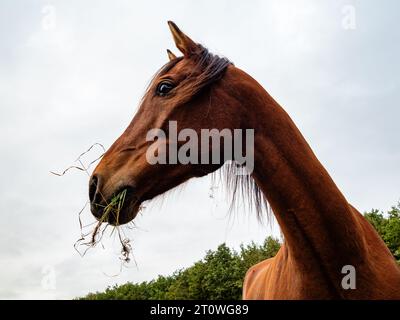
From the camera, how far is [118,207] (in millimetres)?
3199

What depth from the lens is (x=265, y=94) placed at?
3.56 meters

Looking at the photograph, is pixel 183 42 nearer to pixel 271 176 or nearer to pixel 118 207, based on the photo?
pixel 271 176

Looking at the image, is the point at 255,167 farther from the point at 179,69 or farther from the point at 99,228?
the point at 99,228

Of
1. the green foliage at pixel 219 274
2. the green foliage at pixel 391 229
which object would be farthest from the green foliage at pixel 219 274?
the green foliage at pixel 391 229

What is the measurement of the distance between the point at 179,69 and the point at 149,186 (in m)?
1.12

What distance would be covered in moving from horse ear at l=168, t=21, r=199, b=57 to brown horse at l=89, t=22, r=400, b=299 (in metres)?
0.01

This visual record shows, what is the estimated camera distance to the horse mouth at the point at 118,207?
3.21m

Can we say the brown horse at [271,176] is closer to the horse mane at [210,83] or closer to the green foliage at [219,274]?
the horse mane at [210,83]

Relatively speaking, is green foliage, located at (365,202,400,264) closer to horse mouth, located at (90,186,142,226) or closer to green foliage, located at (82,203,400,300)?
green foliage, located at (82,203,400,300)

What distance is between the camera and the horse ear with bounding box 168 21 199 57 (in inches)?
146

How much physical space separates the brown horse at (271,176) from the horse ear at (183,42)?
0.5 inches

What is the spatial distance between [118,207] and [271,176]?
126 centimetres

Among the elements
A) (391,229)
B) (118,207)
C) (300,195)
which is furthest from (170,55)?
(391,229)
